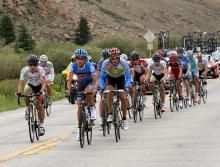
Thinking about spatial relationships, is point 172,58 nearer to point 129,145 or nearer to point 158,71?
point 158,71

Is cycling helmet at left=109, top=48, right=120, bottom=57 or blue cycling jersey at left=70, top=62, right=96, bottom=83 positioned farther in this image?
cycling helmet at left=109, top=48, right=120, bottom=57

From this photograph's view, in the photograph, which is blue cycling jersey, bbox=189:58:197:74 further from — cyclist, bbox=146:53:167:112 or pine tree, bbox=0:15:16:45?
pine tree, bbox=0:15:16:45

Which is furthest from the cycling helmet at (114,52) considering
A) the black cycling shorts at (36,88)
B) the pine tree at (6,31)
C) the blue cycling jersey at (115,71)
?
the pine tree at (6,31)

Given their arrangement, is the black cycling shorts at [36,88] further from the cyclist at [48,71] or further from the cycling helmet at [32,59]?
the cyclist at [48,71]

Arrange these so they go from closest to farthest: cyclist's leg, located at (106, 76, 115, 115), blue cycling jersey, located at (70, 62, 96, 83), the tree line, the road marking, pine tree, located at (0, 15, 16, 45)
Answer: the road marking, blue cycling jersey, located at (70, 62, 96, 83), cyclist's leg, located at (106, 76, 115, 115), the tree line, pine tree, located at (0, 15, 16, 45)

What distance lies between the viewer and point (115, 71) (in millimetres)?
15469

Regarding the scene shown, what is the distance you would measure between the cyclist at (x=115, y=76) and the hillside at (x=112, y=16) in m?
53.7

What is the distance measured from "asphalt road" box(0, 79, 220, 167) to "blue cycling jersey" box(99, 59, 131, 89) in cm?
127

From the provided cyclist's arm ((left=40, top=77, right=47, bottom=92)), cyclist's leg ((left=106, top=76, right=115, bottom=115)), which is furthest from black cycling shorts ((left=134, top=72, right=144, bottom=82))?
cyclist's arm ((left=40, top=77, right=47, bottom=92))

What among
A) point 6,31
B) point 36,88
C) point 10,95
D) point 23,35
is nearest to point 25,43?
point 23,35

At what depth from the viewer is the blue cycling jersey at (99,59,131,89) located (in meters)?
15.2

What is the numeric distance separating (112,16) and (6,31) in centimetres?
3500

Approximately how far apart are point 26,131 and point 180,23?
101 metres

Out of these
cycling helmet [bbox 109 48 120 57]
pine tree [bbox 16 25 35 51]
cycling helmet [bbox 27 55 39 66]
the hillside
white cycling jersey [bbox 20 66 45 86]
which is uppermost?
the hillside
